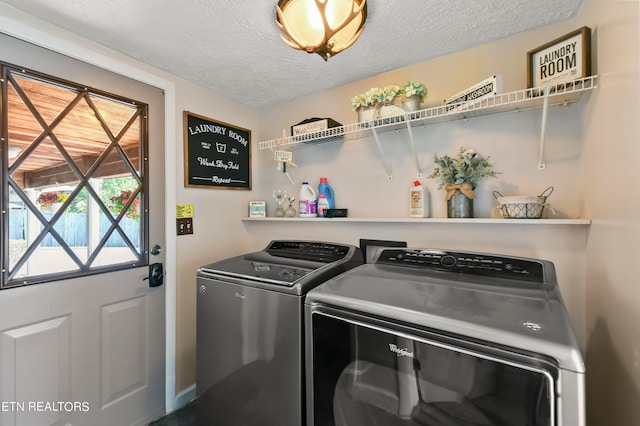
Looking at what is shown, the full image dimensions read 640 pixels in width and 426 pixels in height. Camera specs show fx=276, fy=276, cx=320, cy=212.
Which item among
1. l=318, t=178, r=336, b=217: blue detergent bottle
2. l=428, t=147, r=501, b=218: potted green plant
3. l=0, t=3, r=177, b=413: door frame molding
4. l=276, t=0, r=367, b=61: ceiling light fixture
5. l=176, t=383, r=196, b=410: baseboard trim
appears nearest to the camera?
l=276, t=0, r=367, b=61: ceiling light fixture

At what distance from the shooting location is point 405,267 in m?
1.34

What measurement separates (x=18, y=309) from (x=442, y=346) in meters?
1.78

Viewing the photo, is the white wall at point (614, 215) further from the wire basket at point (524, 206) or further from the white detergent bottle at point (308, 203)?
the white detergent bottle at point (308, 203)

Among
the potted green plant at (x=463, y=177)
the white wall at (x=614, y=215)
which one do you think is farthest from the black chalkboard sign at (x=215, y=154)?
the white wall at (x=614, y=215)

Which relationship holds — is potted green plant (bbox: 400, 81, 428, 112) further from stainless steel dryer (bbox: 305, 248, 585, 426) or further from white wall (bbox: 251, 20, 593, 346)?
stainless steel dryer (bbox: 305, 248, 585, 426)

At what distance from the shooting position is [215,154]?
2.09 m

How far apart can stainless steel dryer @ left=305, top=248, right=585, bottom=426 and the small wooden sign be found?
778 mm

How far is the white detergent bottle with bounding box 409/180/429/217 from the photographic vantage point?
158 cm

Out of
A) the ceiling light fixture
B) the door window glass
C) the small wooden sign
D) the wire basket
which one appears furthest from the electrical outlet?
the small wooden sign

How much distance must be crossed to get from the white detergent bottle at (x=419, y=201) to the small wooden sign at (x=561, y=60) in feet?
2.21

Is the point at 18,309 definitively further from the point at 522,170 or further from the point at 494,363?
the point at 522,170

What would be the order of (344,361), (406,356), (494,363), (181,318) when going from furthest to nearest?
(181,318) → (344,361) → (406,356) → (494,363)

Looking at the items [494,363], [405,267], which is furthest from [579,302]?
[494,363]

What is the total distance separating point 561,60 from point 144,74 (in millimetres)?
2148
